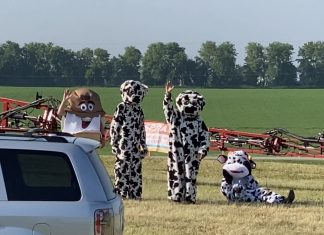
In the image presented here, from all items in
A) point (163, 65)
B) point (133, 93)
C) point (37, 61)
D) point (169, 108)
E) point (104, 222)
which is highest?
point (163, 65)

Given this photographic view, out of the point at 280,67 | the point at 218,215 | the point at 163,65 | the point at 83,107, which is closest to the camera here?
the point at 218,215

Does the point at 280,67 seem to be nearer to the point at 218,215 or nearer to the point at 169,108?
the point at 169,108

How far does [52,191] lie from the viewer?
20.1 ft

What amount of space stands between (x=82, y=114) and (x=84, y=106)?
138 mm

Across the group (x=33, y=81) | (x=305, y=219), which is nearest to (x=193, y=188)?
(x=305, y=219)

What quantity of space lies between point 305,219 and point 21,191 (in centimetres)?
627

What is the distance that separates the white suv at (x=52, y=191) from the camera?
19.8ft

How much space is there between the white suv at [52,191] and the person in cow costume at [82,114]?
6.98 m

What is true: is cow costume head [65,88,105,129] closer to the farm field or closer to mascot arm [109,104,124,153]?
mascot arm [109,104,124,153]

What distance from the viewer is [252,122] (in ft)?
195

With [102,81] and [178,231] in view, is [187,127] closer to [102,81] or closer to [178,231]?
[178,231]

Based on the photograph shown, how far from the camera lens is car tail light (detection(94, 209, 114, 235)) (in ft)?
20.0

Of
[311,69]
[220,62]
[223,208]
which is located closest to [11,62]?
[220,62]

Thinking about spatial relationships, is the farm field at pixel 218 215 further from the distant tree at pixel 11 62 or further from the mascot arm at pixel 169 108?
the distant tree at pixel 11 62
